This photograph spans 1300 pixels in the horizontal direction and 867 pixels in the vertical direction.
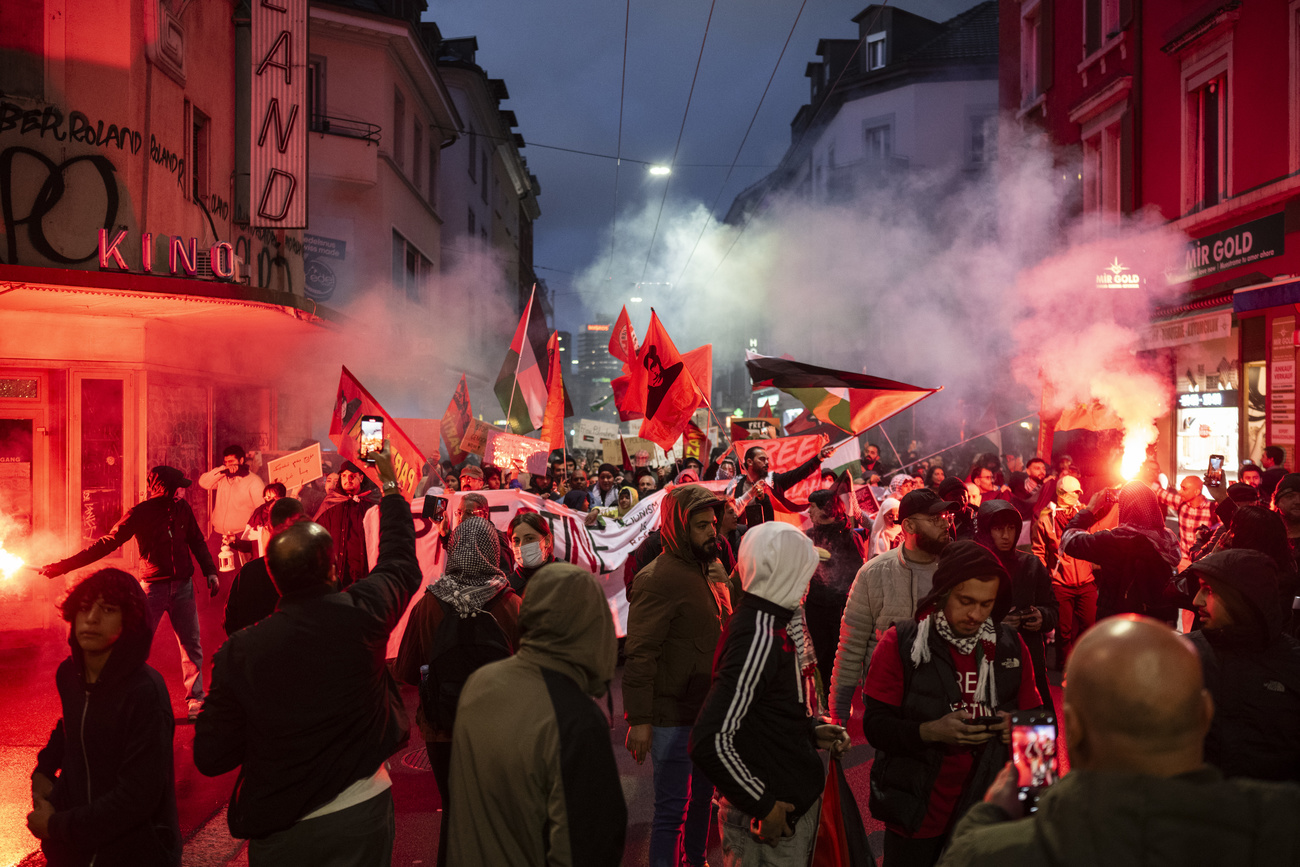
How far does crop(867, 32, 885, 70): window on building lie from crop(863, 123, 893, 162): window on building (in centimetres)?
264

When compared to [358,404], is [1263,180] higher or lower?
higher

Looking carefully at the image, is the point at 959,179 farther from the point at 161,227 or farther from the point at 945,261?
the point at 161,227

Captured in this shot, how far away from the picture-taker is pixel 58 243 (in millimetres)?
9961

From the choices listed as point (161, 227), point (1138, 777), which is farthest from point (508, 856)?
point (161, 227)

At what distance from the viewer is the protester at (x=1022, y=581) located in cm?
461

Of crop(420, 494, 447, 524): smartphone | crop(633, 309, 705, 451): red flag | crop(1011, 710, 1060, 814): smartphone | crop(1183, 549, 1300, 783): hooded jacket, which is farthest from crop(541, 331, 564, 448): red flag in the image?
crop(1011, 710, 1060, 814): smartphone

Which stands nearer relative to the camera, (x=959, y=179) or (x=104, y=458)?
(x=104, y=458)

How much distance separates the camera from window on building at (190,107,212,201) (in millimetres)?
12578

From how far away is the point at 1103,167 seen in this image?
17062mm

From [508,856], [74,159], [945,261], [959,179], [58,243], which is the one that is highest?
[959,179]

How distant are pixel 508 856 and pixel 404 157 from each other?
2453 centimetres

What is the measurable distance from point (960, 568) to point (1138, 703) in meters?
1.70

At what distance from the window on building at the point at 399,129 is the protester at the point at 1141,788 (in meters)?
24.2

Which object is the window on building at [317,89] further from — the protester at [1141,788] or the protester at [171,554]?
the protester at [1141,788]
